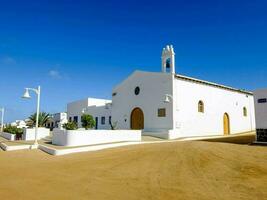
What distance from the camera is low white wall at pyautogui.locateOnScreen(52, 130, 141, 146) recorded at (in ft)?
→ 53.8

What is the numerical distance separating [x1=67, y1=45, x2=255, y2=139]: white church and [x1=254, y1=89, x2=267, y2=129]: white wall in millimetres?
8440

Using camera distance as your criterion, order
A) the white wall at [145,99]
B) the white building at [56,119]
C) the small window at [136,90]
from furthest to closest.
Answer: the white building at [56,119] → the small window at [136,90] → the white wall at [145,99]

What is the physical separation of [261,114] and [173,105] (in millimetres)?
9172

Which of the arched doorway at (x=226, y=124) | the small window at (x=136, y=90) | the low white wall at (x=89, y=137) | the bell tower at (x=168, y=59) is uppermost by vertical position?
the bell tower at (x=168, y=59)

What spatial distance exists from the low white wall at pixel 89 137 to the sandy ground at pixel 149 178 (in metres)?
6.27

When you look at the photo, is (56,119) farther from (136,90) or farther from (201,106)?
(201,106)

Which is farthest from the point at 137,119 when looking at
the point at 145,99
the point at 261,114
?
the point at 261,114

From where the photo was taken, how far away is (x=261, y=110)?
14.2m

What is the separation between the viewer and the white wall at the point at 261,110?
46.1 feet

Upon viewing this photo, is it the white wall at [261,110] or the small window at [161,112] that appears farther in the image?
the small window at [161,112]

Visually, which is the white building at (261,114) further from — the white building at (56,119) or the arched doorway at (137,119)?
the white building at (56,119)

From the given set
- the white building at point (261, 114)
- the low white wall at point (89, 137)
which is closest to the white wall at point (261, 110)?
the white building at point (261, 114)

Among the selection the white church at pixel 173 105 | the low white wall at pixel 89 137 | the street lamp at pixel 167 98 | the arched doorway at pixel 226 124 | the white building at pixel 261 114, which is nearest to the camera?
the white building at pixel 261 114

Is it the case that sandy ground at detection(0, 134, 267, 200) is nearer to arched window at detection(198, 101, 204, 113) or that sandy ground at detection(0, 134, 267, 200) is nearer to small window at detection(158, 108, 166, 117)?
small window at detection(158, 108, 166, 117)
